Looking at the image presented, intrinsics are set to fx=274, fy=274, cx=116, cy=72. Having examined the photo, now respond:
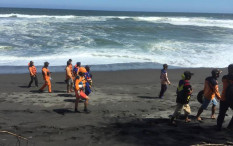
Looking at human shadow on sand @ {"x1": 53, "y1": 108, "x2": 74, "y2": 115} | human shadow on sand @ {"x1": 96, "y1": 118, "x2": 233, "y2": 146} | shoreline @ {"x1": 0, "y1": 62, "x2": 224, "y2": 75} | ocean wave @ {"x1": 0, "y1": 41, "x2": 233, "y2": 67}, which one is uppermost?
ocean wave @ {"x1": 0, "y1": 41, "x2": 233, "y2": 67}

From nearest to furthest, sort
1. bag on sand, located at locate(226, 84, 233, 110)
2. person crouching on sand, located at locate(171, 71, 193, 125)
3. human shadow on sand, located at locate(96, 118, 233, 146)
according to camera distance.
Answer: human shadow on sand, located at locate(96, 118, 233, 146) < bag on sand, located at locate(226, 84, 233, 110) < person crouching on sand, located at locate(171, 71, 193, 125)

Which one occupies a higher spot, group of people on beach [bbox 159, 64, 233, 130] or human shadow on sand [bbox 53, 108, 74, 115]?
group of people on beach [bbox 159, 64, 233, 130]

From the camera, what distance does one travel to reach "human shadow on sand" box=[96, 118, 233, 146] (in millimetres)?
6145

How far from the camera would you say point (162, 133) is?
Result: 6.59 m

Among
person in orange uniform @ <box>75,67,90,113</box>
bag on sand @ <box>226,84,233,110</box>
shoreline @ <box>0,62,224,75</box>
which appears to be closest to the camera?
bag on sand @ <box>226,84,233,110</box>

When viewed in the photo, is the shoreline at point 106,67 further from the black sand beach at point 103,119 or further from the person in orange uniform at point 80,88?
the person in orange uniform at point 80,88

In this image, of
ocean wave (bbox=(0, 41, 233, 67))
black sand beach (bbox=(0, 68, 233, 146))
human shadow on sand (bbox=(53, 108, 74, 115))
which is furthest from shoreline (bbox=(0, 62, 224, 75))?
human shadow on sand (bbox=(53, 108, 74, 115))

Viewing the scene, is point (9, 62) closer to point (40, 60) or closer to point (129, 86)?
point (40, 60)

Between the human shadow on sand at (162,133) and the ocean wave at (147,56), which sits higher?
the ocean wave at (147,56)

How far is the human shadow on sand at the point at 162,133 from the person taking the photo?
614 cm

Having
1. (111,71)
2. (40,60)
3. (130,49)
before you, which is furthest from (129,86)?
(130,49)

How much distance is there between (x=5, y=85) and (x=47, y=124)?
5.48 metres

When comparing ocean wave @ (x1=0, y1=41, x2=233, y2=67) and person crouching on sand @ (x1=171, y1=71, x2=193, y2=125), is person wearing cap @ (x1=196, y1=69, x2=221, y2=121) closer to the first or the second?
person crouching on sand @ (x1=171, y1=71, x2=193, y2=125)

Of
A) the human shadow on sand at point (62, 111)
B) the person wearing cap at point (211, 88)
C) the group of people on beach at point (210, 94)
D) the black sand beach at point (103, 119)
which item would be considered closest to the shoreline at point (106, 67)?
the black sand beach at point (103, 119)
